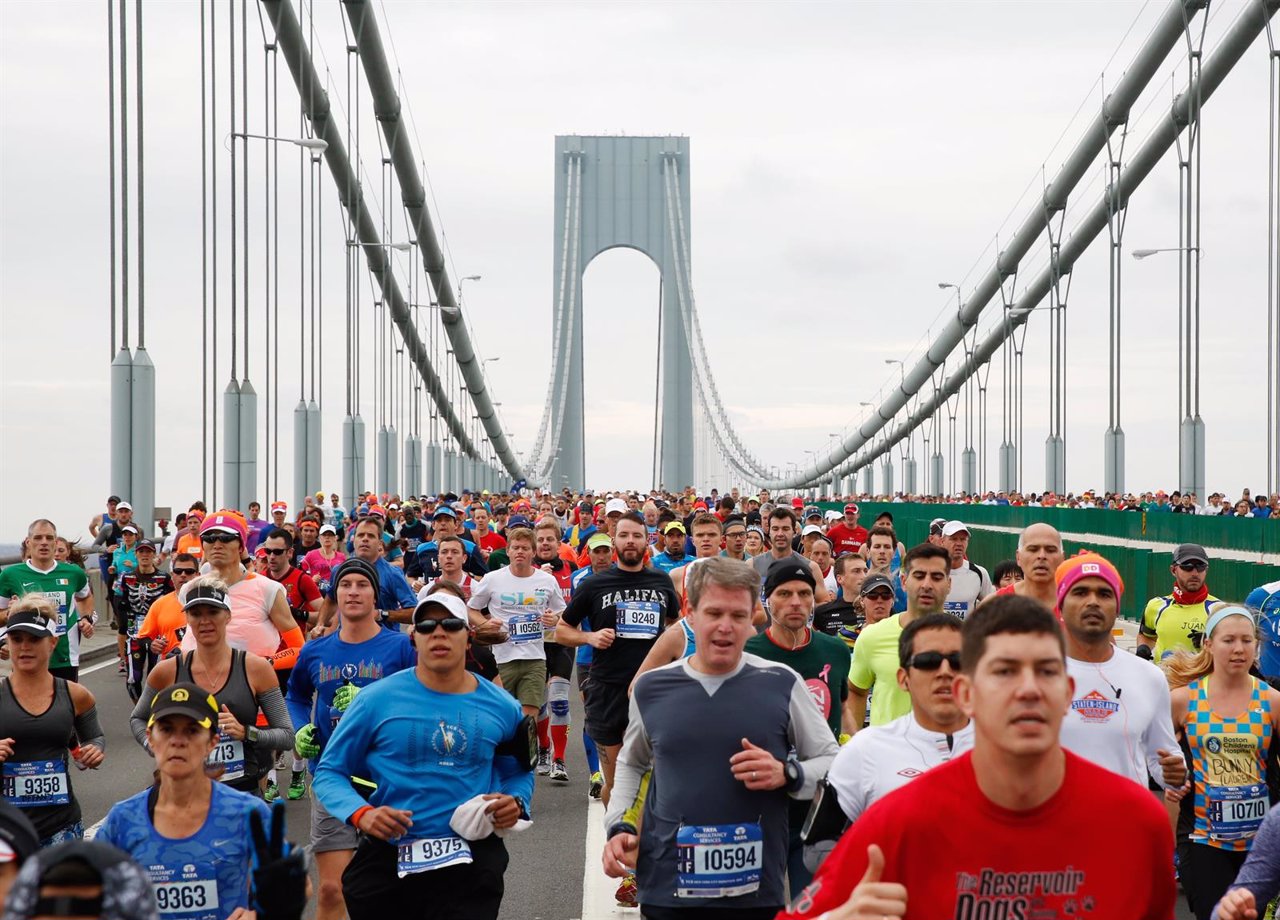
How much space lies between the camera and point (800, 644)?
585 cm

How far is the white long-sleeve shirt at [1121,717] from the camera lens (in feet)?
15.3

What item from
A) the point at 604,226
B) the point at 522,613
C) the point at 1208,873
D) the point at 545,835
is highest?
the point at 604,226

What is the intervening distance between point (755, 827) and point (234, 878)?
127 cm

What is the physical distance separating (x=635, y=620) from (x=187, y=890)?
426cm

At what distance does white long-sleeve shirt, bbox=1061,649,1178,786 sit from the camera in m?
4.65

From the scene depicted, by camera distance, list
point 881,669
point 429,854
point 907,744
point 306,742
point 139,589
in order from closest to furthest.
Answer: point 907,744 < point 429,854 < point 881,669 < point 306,742 < point 139,589

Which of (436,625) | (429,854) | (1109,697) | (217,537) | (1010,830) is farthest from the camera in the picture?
(217,537)

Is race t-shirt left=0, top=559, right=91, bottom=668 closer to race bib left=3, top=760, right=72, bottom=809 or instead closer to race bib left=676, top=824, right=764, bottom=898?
race bib left=3, top=760, right=72, bottom=809

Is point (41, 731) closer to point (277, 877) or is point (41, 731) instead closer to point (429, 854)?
point (429, 854)

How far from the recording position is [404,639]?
6.82 m

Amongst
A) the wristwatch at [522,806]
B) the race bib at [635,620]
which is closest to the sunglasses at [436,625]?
the wristwatch at [522,806]

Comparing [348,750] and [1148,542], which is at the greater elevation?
[348,750]

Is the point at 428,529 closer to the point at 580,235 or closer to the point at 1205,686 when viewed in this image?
the point at 1205,686

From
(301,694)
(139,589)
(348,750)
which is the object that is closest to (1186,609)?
(301,694)
